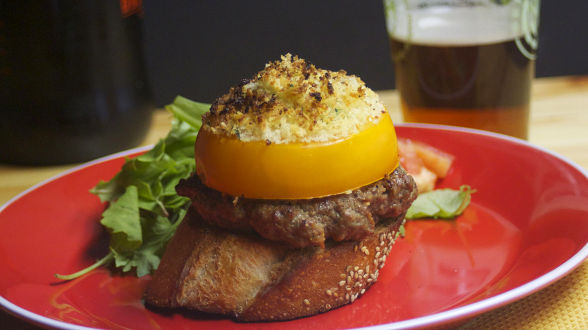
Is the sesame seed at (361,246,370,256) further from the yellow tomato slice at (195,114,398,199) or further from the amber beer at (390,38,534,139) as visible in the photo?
the amber beer at (390,38,534,139)

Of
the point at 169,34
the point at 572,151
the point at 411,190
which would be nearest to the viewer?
the point at 411,190

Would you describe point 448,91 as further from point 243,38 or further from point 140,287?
point 243,38

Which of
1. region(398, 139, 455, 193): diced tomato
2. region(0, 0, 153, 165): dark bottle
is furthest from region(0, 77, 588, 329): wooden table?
region(398, 139, 455, 193): diced tomato

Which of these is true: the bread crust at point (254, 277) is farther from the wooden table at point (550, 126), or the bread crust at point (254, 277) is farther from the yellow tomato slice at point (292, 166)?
the wooden table at point (550, 126)

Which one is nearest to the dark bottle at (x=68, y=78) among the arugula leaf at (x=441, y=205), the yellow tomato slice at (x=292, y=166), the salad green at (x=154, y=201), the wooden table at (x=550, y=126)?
the wooden table at (x=550, y=126)

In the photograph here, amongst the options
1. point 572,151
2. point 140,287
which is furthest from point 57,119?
point 572,151
